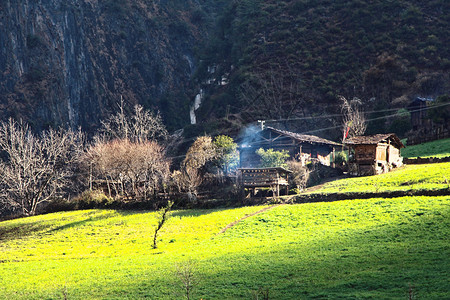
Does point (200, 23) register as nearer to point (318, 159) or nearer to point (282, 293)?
point (318, 159)

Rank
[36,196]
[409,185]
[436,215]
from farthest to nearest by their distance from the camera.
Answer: [36,196] → [409,185] → [436,215]

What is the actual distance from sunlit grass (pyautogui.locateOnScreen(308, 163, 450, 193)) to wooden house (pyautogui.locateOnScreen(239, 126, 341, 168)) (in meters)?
12.2

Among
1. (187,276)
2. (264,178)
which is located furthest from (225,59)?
(187,276)

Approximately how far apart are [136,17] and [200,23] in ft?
70.7

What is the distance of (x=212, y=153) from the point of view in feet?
219

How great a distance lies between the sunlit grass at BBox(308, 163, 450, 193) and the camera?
151ft

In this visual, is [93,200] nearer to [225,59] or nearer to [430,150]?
[430,150]

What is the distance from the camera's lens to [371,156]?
58969mm

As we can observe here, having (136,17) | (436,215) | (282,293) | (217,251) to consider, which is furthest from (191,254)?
(136,17)

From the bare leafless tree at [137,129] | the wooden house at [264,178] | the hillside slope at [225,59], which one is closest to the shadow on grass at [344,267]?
the wooden house at [264,178]

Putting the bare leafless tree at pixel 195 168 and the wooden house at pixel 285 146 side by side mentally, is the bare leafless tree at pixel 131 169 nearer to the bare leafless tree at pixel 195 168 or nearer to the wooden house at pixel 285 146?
the bare leafless tree at pixel 195 168

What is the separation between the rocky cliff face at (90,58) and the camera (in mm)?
121312

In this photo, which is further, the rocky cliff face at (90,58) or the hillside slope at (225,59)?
the rocky cliff face at (90,58)

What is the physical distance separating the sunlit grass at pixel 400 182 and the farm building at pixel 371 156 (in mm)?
2160
